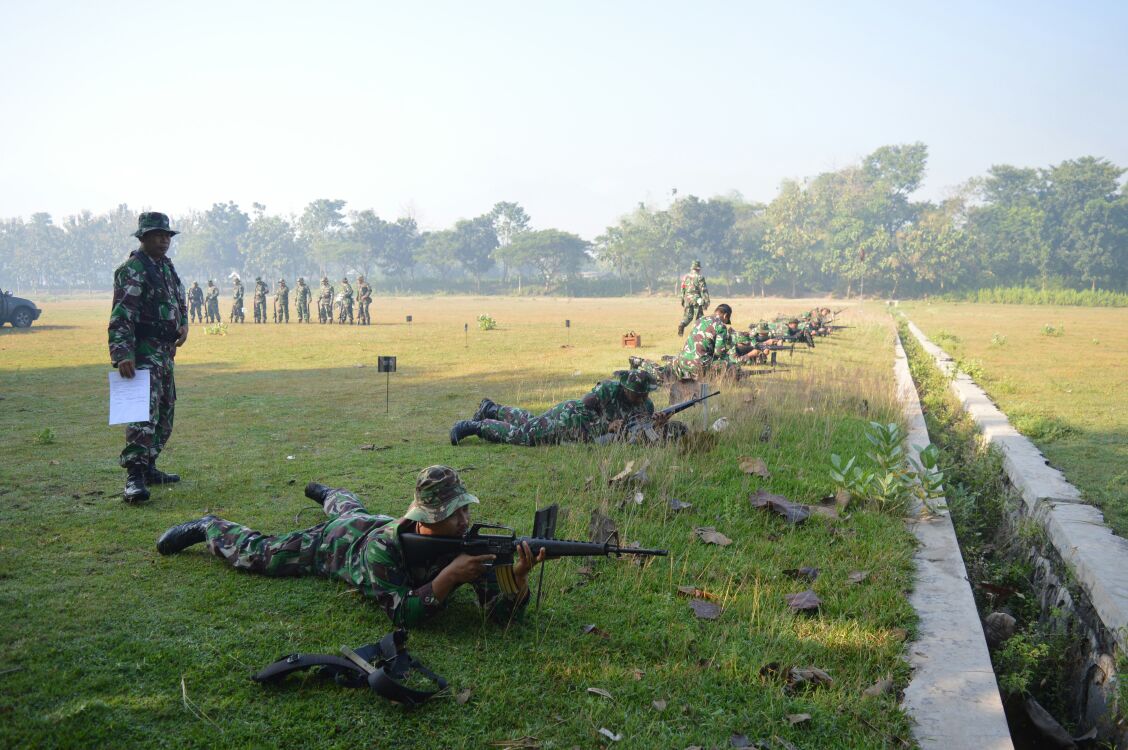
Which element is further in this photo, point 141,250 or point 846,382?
point 846,382

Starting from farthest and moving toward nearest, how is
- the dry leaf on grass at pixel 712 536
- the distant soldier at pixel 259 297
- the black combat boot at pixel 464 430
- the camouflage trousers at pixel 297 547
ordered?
1. the distant soldier at pixel 259 297
2. the black combat boot at pixel 464 430
3. the dry leaf on grass at pixel 712 536
4. the camouflage trousers at pixel 297 547

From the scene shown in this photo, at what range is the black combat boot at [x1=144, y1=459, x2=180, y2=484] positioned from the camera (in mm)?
5949

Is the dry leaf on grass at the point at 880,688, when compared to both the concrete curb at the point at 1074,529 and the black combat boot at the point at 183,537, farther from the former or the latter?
the black combat boot at the point at 183,537

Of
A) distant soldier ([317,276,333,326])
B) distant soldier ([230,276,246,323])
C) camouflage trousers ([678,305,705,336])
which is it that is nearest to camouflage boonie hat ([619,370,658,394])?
camouflage trousers ([678,305,705,336])

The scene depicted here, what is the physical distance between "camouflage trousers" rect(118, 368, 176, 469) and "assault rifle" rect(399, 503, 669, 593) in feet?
10.0

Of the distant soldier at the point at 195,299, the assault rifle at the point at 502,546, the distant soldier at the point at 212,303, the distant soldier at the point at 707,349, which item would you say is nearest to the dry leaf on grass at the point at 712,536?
the assault rifle at the point at 502,546

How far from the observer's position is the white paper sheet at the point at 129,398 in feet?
17.6

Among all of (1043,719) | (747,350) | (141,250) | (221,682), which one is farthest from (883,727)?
(747,350)

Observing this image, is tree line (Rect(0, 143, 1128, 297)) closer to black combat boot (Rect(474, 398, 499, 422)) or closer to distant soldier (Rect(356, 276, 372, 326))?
distant soldier (Rect(356, 276, 372, 326))

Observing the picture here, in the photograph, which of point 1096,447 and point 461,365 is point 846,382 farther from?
point 461,365

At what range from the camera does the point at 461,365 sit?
50.0ft

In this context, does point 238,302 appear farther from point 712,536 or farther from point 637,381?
point 712,536

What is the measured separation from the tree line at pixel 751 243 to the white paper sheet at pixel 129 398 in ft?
217

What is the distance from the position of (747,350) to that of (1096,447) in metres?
6.85
